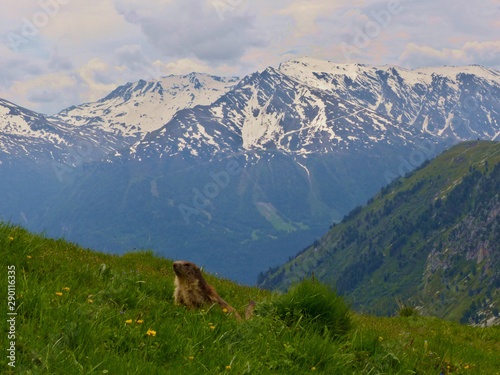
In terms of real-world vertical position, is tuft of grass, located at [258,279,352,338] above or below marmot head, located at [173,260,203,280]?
below

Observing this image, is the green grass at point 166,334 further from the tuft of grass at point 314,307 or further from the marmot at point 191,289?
the marmot at point 191,289

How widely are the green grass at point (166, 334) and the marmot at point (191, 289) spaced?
0.28 metres

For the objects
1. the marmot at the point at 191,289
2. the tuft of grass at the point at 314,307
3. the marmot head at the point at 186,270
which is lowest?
the tuft of grass at the point at 314,307

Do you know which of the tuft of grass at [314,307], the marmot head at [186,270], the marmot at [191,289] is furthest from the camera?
the marmot head at [186,270]

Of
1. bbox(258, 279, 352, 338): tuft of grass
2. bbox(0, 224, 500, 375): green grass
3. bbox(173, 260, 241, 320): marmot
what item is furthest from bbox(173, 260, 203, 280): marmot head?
bbox(258, 279, 352, 338): tuft of grass

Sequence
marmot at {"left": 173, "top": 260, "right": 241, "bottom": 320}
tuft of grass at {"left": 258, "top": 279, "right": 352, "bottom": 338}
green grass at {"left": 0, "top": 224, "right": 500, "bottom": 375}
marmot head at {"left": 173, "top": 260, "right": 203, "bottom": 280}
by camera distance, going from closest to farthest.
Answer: green grass at {"left": 0, "top": 224, "right": 500, "bottom": 375} → tuft of grass at {"left": 258, "top": 279, "right": 352, "bottom": 338} → marmot at {"left": 173, "top": 260, "right": 241, "bottom": 320} → marmot head at {"left": 173, "top": 260, "right": 203, "bottom": 280}

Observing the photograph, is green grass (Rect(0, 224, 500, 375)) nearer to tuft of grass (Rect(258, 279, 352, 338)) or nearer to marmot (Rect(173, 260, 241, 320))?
tuft of grass (Rect(258, 279, 352, 338))

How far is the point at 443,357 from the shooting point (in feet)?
25.9

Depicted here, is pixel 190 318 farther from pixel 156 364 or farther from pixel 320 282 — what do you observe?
pixel 320 282

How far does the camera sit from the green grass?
481 centimetres

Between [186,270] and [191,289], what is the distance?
38 cm

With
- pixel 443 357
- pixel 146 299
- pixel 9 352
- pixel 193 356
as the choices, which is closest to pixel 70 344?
pixel 9 352

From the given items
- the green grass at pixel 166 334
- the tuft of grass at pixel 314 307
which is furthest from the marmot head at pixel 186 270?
the tuft of grass at pixel 314 307

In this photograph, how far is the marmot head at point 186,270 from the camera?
8250mm
